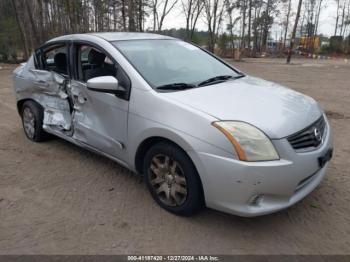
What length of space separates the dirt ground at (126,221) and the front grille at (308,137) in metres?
0.72

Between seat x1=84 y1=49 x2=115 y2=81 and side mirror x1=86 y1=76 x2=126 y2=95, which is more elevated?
seat x1=84 y1=49 x2=115 y2=81

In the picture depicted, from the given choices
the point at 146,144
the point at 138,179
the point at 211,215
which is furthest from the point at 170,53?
the point at 211,215

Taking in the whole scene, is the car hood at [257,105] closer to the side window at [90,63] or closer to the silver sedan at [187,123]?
the silver sedan at [187,123]

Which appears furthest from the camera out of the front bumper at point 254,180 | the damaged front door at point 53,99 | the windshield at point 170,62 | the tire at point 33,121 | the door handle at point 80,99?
the tire at point 33,121

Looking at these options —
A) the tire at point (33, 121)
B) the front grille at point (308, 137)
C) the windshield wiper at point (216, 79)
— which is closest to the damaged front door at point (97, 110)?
the windshield wiper at point (216, 79)

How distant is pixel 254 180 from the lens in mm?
2533

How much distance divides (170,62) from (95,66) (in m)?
0.98

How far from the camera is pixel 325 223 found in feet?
9.82

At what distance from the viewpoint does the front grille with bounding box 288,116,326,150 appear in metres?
2.71

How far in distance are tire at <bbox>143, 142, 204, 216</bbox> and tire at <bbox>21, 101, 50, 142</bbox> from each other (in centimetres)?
231

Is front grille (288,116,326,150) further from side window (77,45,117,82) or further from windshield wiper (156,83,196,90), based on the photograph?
side window (77,45,117,82)

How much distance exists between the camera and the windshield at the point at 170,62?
3414 mm

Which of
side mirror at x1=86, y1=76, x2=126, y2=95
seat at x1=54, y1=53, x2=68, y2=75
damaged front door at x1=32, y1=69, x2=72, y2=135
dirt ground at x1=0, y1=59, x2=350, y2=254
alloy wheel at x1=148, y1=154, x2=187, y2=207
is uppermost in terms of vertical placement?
seat at x1=54, y1=53, x2=68, y2=75

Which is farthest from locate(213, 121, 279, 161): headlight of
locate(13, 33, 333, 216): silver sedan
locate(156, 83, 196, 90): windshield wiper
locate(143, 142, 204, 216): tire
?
Result: locate(156, 83, 196, 90): windshield wiper
